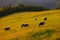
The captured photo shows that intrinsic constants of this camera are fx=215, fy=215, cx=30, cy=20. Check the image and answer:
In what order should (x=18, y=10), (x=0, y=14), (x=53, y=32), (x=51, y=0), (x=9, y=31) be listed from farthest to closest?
1. (x=51, y=0)
2. (x=18, y=10)
3. (x=0, y=14)
4. (x=9, y=31)
5. (x=53, y=32)

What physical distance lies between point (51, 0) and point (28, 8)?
45448 mm

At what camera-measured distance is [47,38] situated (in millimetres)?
33281

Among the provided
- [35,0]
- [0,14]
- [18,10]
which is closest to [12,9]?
[18,10]

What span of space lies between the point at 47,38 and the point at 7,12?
58.4m

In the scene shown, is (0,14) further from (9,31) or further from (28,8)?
(9,31)

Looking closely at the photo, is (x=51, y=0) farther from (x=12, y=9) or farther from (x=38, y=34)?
(x=38, y=34)

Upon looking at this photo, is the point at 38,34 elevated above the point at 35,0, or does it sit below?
above

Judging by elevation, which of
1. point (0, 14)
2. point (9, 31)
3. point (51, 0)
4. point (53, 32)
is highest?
point (53, 32)

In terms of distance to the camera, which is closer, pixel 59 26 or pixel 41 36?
pixel 41 36

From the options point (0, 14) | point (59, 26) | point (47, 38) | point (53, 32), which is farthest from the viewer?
point (0, 14)

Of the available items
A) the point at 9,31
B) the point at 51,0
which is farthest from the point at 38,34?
the point at 51,0

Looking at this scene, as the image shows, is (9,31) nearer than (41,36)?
No

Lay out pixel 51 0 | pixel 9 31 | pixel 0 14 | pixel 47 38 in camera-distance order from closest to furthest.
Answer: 1. pixel 47 38
2. pixel 9 31
3. pixel 0 14
4. pixel 51 0

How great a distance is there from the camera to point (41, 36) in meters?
34.9
